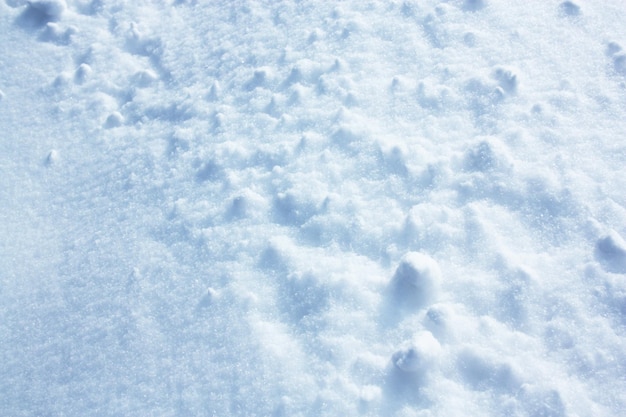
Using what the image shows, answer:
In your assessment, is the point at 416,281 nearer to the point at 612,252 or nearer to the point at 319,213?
the point at 319,213

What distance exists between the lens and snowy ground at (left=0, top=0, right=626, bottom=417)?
92 centimetres

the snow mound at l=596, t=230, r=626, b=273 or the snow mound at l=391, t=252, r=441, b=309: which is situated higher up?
the snow mound at l=596, t=230, r=626, b=273

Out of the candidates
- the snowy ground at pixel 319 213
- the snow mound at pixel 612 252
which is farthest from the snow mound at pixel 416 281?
the snow mound at pixel 612 252

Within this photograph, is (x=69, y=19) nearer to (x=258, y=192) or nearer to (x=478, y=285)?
(x=258, y=192)

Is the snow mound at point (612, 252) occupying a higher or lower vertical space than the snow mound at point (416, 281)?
higher

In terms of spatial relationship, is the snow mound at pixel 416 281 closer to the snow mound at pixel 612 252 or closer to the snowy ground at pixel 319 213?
the snowy ground at pixel 319 213

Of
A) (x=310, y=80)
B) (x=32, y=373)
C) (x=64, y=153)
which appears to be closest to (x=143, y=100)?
(x=64, y=153)

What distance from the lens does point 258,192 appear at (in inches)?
47.5

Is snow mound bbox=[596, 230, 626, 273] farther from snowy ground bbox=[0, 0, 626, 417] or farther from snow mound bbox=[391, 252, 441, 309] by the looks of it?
snow mound bbox=[391, 252, 441, 309]

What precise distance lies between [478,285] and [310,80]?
812 millimetres

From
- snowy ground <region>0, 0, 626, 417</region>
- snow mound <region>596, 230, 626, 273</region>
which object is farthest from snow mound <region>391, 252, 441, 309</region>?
snow mound <region>596, 230, 626, 273</region>

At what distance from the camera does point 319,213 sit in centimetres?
113

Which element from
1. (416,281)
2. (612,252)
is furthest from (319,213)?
(612,252)

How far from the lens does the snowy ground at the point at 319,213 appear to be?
917 millimetres
